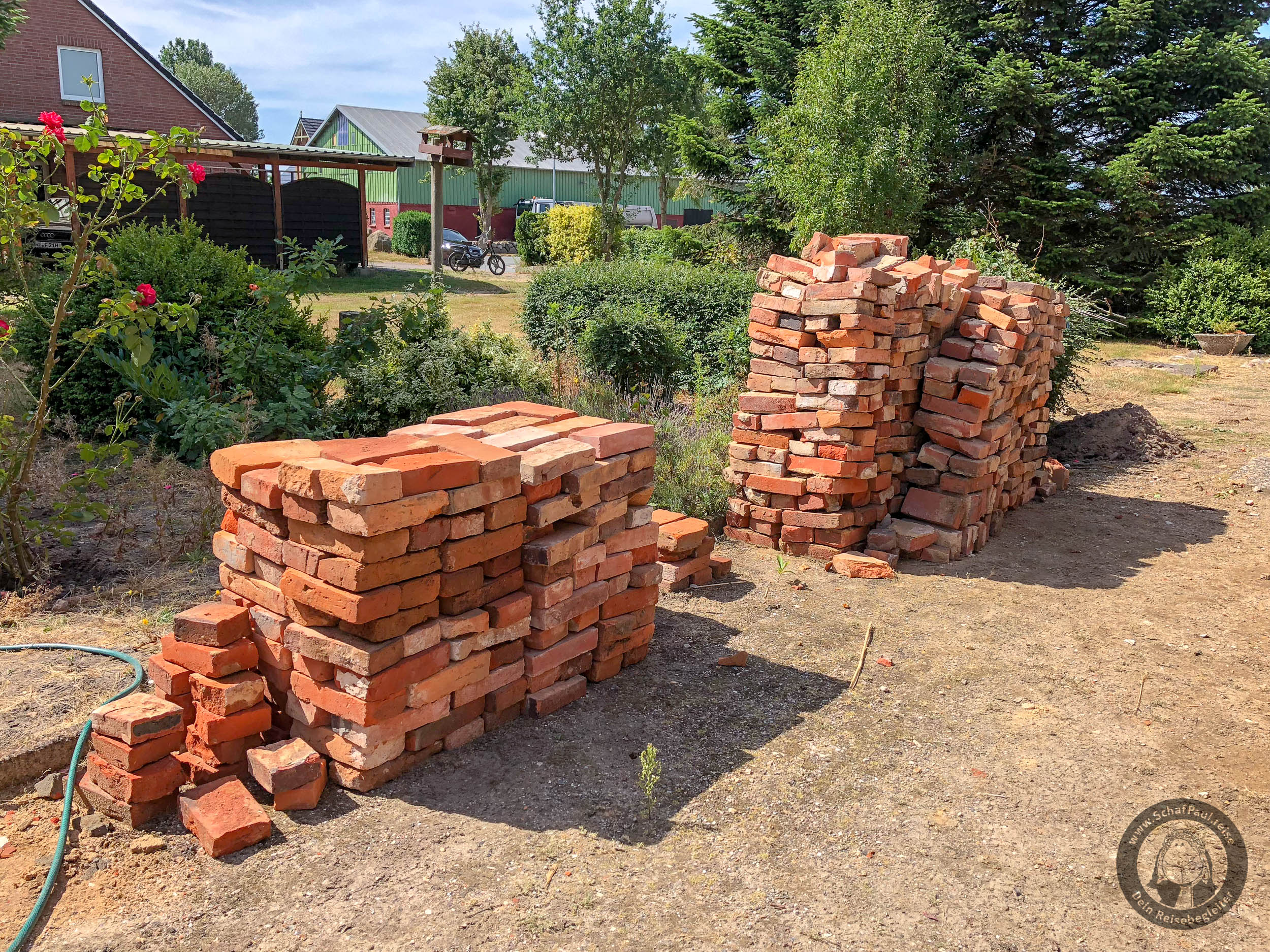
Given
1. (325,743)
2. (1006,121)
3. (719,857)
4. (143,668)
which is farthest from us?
(1006,121)

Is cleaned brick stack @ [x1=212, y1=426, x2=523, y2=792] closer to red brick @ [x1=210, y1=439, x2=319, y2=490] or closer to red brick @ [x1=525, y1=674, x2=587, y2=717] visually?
red brick @ [x1=210, y1=439, x2=319, y2=490]

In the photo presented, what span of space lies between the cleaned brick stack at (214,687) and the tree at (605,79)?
20.9 metres

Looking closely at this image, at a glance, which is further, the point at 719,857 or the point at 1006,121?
the point at 1006,121

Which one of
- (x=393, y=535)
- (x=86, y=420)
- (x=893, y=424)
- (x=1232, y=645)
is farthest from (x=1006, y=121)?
(x=393, y=535)

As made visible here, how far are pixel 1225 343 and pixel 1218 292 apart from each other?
1207mm

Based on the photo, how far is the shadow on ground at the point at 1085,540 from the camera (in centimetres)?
625

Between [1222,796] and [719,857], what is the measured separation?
6.96 feet

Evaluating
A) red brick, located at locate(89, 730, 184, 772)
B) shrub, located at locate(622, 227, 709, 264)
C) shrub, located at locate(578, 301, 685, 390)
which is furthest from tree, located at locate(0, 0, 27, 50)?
red brick, located at locate(89, 730, 184, 772)

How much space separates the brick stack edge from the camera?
6129mm

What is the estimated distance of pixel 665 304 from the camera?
11.3 metres

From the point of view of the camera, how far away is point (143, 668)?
4.24m

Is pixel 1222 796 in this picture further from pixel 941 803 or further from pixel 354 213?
pixel 354 213

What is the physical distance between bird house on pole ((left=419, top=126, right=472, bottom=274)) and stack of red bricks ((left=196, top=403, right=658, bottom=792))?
15.1 metres

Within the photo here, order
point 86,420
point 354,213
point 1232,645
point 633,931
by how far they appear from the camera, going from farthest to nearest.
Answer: point 354,213 < point 86,420 < point 1232,645 < point 633,931
